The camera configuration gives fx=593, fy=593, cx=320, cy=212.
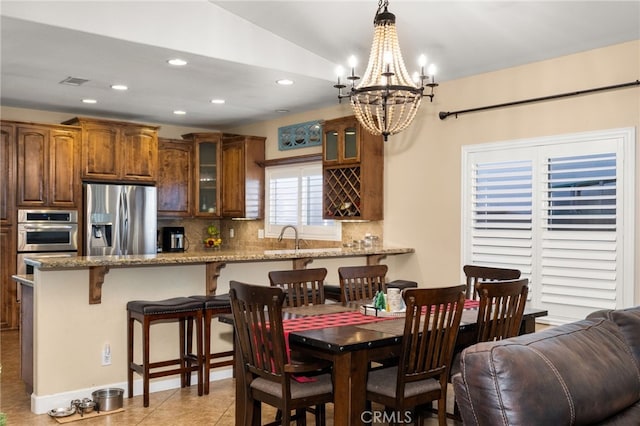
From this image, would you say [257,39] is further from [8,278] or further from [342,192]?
[8,278]

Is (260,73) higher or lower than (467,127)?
higher

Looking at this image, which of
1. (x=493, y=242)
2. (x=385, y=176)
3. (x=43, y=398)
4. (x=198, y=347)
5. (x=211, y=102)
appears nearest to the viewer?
(x=43, y=398)

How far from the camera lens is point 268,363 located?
9.73 ft

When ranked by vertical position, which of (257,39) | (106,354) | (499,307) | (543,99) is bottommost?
(106,354)

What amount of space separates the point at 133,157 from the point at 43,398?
141 inches

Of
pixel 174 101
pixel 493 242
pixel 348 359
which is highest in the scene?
pixel 174 101

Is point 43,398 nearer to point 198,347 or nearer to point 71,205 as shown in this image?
point 198,347

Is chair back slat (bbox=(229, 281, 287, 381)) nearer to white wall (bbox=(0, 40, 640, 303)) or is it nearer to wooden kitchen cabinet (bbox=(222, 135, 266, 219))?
white wall (bbox=(0, 40, 640, 303))

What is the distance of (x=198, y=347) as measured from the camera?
176 inches

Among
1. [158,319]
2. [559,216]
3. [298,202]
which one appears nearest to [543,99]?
[559,216]

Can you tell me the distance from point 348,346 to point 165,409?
200 centimetres

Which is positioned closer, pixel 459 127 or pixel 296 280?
pixel 296 280

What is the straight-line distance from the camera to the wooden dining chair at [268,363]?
2863mm

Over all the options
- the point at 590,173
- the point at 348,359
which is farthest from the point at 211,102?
the point at 348,359
